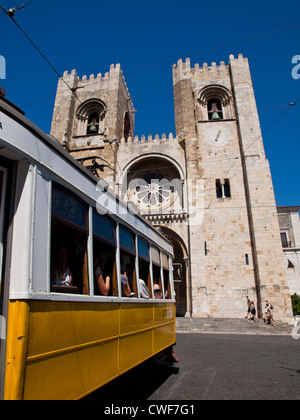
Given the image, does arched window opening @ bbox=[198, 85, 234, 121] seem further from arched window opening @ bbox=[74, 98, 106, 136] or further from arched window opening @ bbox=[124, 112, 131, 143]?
arched window opening @ bbox=[124, 112, 131, 143]

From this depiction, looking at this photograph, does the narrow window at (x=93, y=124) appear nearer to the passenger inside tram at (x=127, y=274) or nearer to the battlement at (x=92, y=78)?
the battlement at (x=92, y=78)

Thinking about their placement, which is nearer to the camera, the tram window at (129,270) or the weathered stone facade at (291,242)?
the tram window at (129,270)

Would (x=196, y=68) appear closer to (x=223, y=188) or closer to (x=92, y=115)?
(x=92, y=115)

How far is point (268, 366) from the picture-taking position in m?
5.37

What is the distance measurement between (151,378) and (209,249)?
37.0 feet

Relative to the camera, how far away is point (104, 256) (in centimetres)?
287

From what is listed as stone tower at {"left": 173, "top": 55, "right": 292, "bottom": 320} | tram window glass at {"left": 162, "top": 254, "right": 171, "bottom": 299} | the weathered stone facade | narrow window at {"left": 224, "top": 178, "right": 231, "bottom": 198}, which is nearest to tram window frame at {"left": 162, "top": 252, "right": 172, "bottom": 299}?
tram window glass at {"left": 162, "top": 254, "right": 171, "bottom": 299}

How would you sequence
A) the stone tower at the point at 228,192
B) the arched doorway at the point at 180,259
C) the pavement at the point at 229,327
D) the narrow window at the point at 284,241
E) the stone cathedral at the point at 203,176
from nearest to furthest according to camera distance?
the pavement at the point at 229,327 < the stone tower at the point at 228,192 < the stone cathedral at the point at 203,176 < the arched doorway at the point at 180,259 < the narrow window at the point at 284,241

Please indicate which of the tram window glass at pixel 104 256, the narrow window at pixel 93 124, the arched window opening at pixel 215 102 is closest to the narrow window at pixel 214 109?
the arched window opening at pixel 215 102

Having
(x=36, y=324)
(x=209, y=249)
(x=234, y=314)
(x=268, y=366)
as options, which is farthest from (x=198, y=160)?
(x=36, y=324)

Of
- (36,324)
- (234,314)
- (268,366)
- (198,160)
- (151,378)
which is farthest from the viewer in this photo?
(198,160)

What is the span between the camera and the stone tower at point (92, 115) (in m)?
18.7

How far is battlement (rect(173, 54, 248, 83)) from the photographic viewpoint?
1917 cm

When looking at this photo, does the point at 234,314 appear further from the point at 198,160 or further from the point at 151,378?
the point at 151,378
